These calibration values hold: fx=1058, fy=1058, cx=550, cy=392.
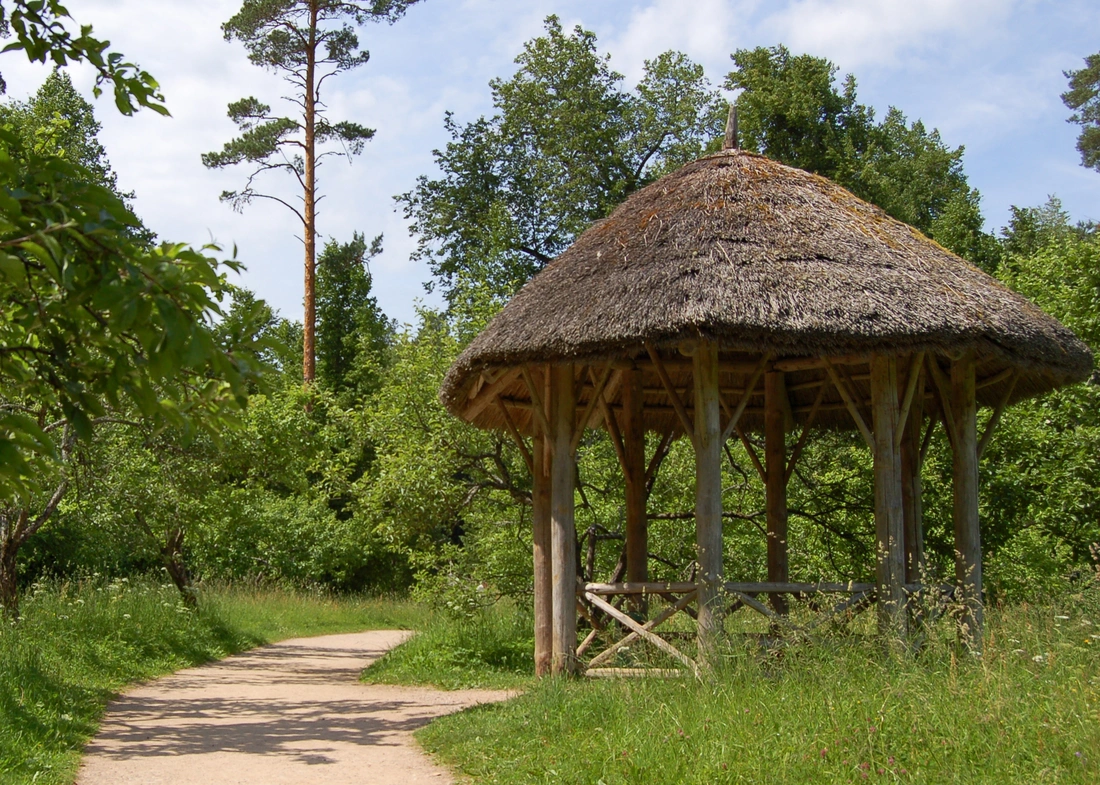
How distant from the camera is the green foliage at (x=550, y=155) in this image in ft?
82.5

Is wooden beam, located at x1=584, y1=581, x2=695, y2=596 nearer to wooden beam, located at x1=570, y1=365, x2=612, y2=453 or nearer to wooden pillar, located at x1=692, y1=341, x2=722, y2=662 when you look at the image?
wooden pillar, located at x1=692, y1=341, x2=722, y2=662

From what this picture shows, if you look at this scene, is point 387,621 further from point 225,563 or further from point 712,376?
point 712,376

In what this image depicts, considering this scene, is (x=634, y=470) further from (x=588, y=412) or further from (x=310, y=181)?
(x=310, y=181)

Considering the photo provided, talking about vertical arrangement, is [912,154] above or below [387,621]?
above

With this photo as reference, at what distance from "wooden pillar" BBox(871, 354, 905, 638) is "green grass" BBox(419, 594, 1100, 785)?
1.95ft

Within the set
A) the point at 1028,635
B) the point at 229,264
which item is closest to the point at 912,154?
the point at 1028,635

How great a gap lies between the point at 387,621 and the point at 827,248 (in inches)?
599

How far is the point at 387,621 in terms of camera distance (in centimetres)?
2139

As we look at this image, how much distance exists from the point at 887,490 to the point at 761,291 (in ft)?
6.37

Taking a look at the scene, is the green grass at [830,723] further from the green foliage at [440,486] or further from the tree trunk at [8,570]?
the tree trunk at [8,570]

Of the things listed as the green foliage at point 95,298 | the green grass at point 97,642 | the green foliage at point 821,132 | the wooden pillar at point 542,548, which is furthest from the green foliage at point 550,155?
the green foliage at point 95,298

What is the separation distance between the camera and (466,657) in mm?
12109

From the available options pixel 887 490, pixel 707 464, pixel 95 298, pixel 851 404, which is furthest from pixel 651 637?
pixel 95 298

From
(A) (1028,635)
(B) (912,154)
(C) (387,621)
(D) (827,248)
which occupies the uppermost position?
(B) (912,154)
